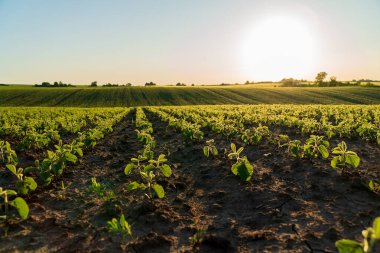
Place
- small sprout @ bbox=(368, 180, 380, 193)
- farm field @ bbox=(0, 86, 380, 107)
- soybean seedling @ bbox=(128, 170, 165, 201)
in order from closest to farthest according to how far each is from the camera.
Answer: soybean seedling @ bbox=(128, 170, 165, 201), small sprout @ bbox=(368, 180, 380, 193), farm field @ bbox=(0, 86, 380, 107)

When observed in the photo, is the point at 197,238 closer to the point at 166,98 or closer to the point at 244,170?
the point at 244,170

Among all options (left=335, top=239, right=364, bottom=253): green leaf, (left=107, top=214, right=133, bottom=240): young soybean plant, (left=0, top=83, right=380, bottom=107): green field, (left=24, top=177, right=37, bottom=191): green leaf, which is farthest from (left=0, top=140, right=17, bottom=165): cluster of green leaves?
(left=0, top=83, right=380, bottom=107): green field

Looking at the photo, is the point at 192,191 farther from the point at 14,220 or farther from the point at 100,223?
the point at 14,220

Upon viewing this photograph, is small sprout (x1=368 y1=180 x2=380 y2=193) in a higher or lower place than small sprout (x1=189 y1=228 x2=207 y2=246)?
higher

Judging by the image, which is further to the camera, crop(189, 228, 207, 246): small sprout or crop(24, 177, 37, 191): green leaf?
crop(24, 177, 37, 191): green leaf

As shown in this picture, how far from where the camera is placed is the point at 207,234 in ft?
12.8

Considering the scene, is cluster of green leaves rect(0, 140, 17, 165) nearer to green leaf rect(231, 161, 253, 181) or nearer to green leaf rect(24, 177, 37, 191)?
green leaf rect(24, 177, 37, 191)

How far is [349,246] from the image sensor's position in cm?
238

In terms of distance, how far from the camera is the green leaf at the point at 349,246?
7.69ft

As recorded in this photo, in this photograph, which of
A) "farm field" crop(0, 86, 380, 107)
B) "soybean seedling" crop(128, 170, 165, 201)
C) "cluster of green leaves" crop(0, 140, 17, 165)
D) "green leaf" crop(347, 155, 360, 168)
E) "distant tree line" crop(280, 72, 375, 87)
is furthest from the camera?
"distant tree line" crop(280, 72, 375, 87)

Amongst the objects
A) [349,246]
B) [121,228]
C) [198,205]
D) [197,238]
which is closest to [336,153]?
[198,205]

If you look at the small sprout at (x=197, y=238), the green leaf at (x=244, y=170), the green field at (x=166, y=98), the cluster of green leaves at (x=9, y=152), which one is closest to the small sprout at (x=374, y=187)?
the green leaf at (x=244, y=170)

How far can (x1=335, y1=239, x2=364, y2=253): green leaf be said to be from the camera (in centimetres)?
234

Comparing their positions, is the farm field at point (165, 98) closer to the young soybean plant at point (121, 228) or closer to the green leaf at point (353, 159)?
the green leaf at point (353, 159)
